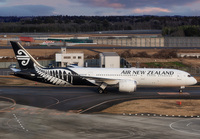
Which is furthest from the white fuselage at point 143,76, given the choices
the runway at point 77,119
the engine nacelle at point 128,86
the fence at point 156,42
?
the fence at point 156,42

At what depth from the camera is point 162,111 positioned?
44.3m

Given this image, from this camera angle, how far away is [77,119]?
39656mm

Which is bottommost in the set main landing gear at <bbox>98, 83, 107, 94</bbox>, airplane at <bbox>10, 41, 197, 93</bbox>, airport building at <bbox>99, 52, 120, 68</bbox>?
main landing gear at <bbox>98, 83, 107, 94</bbox>

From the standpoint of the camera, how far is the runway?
33531 mm

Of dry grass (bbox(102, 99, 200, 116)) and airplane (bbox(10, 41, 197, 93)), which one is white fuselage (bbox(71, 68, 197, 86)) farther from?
dry grass (bbox(102, 99, 200, 116))

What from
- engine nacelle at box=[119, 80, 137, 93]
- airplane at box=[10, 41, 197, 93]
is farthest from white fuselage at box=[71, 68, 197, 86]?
engine nacelle at box=[119, 80, 137, 93]

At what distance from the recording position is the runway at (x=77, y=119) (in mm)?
33531

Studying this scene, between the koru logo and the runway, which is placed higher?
the koru logo

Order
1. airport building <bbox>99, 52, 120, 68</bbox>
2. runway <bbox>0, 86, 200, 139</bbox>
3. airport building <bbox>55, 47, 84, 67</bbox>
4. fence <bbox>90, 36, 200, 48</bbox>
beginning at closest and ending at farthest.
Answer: runway <bbox>0, 86, 200, 139</bbox> → airport building <bbox>99, 52, 120, 68</bbox> → airport building <bbox>55, 47, 84, 67</bbox> → fence <bbox>90, 36, 200, 48</bbox>

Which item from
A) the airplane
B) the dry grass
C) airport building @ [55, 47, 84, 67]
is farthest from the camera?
airport building @ [55, 47, 84, 67]

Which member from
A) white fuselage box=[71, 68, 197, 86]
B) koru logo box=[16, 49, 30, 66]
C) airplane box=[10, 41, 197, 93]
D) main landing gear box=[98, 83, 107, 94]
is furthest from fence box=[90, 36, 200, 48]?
koru logo box=[16, 49, 30, 66]

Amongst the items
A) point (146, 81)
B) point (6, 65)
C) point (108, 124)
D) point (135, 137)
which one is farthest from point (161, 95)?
point (6, 65)

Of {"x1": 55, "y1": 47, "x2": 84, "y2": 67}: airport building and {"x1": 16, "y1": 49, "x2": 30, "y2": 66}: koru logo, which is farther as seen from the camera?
{"x1": 55, "y1": 47, "x2": 84, "y2": 67}: airport building

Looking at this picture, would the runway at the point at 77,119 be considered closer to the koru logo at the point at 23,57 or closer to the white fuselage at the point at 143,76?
the white fuselage at the point at 143,76
